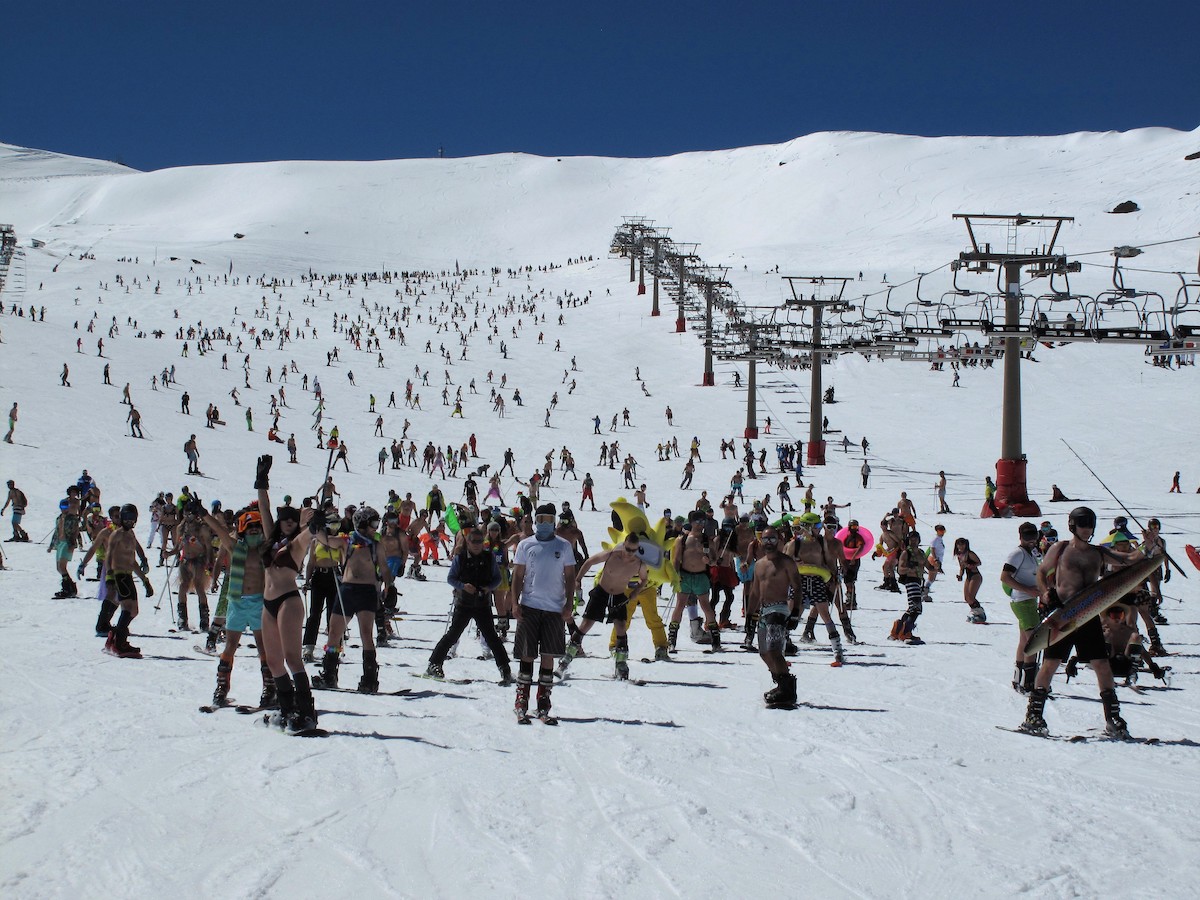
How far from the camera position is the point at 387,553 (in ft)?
40.0

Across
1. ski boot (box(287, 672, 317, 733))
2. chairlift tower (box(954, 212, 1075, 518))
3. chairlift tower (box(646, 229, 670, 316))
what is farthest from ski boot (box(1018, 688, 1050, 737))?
chairlift tower (box(646, 229, 670, 316))

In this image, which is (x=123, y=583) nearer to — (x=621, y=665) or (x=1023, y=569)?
(x=621, y=665)

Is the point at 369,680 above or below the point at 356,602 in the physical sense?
below

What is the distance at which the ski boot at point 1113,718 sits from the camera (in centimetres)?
614

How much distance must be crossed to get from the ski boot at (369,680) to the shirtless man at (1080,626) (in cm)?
428

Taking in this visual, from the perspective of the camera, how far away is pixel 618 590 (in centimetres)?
808

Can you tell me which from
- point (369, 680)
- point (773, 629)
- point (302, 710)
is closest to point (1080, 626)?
point (773, 629)

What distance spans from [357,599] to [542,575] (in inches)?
64.0

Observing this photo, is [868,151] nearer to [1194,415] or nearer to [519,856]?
[1194,415]

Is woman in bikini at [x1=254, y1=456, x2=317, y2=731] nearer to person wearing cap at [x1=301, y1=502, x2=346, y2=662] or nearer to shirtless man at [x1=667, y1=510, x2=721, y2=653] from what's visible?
person wearing cap at [x1=301, y1=502, x2=346, y2=662]

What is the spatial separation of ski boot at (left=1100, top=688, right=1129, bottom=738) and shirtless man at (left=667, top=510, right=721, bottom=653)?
4154mm

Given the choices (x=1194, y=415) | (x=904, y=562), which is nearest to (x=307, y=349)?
(x=1194, y=415)

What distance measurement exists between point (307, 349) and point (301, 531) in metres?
46.5

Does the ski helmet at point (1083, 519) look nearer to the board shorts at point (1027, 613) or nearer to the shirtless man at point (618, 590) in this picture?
the board shorts at point (1027, 613)
